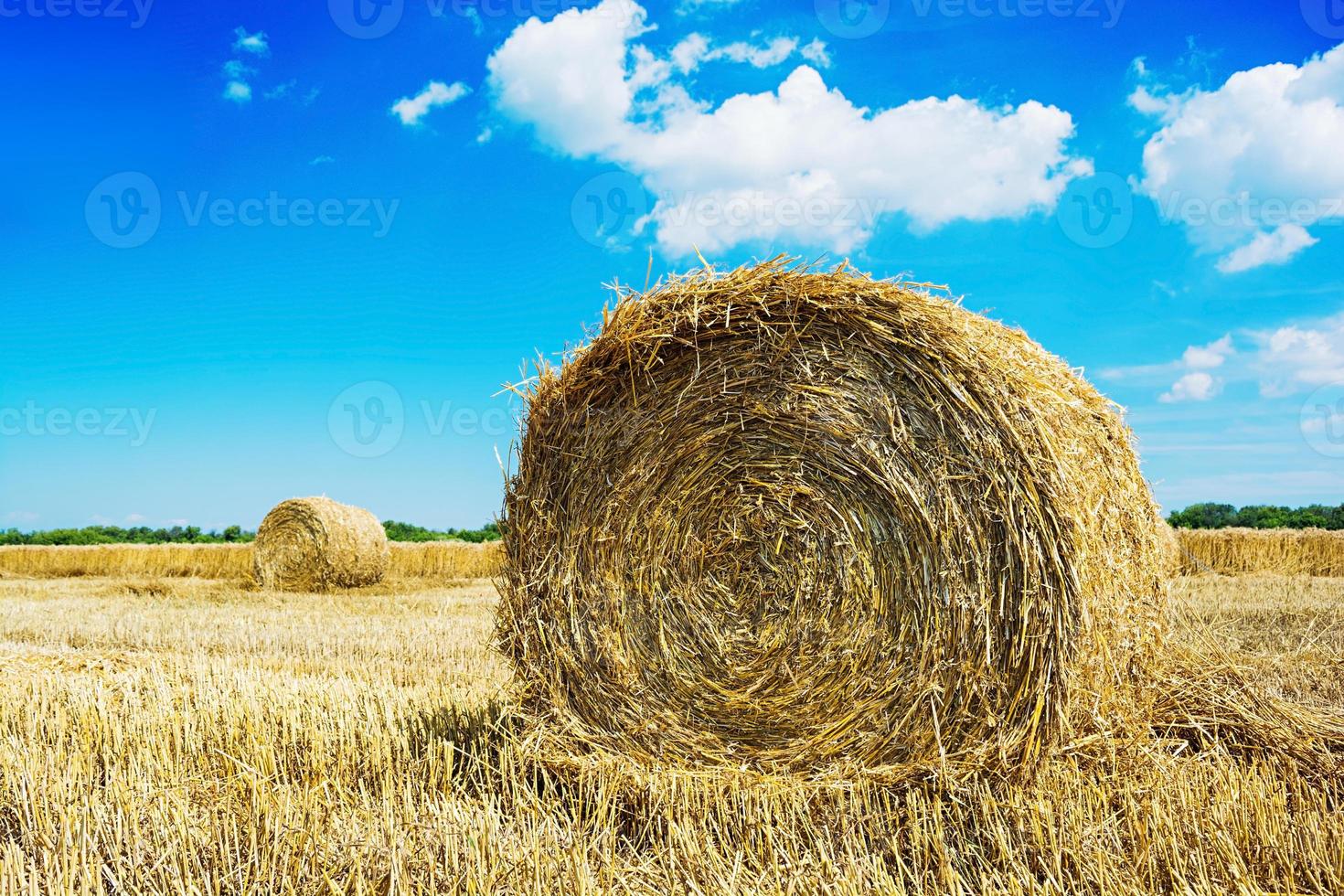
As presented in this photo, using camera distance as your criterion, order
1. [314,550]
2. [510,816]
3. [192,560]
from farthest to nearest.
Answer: [192,560] → [314,550] → [510,816]

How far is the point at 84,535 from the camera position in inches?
1280

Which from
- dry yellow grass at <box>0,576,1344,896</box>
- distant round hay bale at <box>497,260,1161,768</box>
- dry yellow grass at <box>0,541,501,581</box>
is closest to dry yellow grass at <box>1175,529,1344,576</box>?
dry yellow grass at <box>0,541,501,581</box>

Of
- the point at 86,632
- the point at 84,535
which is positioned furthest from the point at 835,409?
the point at 84,535

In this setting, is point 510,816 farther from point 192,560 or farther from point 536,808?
point 192,560

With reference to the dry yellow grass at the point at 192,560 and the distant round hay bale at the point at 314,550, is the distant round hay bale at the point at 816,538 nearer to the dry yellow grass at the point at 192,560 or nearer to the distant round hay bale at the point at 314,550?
the distant round hay bale at the point at 314,550

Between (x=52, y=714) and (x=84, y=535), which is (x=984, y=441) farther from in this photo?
(x=84, y=535)

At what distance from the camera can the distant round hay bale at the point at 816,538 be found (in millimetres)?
3824

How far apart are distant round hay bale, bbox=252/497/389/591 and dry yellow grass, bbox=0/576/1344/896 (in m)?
9.74

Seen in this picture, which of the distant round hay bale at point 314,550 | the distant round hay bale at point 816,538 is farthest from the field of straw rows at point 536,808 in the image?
the distant round hay bale at point 314,550

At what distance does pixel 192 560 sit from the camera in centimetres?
2267

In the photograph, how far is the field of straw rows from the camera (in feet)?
10.7

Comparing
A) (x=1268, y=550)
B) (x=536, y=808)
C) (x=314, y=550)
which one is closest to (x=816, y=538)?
(x=536, y=808)

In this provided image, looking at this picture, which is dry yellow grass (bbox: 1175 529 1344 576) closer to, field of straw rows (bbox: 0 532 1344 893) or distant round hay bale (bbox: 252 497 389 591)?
field of straw rows (bbox: 0 532 1344 893)

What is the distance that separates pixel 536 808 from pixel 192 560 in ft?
70.8
